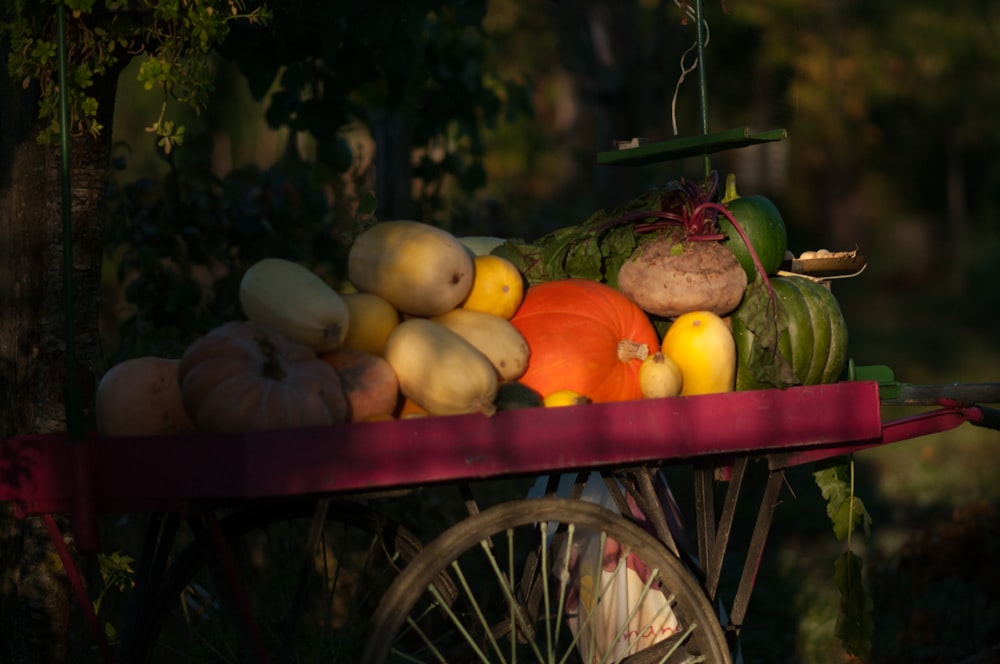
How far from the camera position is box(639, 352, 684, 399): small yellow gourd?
3260 mm

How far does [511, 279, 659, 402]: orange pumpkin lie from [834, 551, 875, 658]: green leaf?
0.85 metres

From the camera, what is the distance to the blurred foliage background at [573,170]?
551cm

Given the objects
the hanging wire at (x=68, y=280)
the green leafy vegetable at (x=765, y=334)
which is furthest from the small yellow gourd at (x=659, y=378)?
the hanging wire at (x=68, y=280)

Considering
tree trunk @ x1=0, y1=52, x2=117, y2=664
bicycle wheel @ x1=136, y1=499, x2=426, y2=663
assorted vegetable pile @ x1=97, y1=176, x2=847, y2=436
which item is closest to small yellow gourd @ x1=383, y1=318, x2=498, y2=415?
assorted vegetable pile @ x1=97, y1=176, x2=847, y2=436

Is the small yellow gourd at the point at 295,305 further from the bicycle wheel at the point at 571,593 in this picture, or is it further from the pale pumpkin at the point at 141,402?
the bicycle wheel at the point at 571,593

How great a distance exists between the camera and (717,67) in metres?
20.9

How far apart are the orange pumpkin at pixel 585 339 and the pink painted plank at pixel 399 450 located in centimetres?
27

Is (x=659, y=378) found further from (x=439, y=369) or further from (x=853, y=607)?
(x=853, y=607)

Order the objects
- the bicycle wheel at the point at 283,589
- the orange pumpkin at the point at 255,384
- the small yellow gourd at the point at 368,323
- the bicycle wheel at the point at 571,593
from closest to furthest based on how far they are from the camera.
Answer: the orange pumpkin at the point at 255,384 → the bicycle wheel at the point at 571,593 → the small yellow gourd at the point at 368,323 → the bicycle wheel at the point at 283,589

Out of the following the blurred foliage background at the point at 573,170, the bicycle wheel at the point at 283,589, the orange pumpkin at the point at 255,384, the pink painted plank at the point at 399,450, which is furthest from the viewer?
the blurred foliage background at the point at 573,170

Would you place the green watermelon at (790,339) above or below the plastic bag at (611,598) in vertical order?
above

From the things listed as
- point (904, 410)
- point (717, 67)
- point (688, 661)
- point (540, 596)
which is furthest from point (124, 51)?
point (717, 67)

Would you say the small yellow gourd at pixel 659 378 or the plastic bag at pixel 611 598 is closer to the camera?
the small yellow gourd at pixel 659 378

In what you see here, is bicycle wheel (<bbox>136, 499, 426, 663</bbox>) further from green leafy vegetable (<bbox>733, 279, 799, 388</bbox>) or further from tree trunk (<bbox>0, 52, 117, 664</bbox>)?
green leafy vegetable (<bbox>733, 279, 799, 388</bbox>)
